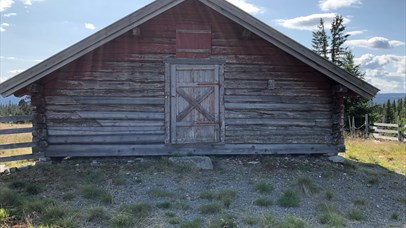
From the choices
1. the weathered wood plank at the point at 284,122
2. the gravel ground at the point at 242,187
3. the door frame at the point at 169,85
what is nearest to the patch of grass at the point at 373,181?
the gravel ground at the point at 242,187

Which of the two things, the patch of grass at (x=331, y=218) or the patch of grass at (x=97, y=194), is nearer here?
the patch of grass at (x=331, y=218)

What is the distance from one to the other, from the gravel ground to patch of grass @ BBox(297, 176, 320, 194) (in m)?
0.02

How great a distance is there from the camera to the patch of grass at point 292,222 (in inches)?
216

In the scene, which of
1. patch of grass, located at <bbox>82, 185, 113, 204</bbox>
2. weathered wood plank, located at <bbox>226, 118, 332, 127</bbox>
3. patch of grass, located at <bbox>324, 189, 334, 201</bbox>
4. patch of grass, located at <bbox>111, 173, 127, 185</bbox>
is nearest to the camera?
patch of grass, located at <bbox>82, 185, 113, 204</bbox>

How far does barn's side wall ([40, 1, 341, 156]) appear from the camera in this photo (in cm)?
948

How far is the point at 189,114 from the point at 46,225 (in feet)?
17.0

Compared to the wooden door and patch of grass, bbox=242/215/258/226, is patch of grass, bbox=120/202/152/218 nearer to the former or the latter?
patch of grass, bbox=242/215/258/226

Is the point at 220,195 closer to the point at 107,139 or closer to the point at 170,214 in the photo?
the point at 170,214

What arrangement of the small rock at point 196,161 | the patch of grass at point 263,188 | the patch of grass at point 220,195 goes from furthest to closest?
1. the small rock at point 196,161
2. the patch of grass at point 263,188
3. the patch of grass at point 220,195

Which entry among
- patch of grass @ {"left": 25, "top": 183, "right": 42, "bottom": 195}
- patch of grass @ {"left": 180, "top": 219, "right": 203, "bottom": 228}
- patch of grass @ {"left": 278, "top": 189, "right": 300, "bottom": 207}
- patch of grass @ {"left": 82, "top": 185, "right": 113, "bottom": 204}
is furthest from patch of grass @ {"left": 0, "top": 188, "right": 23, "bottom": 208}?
patch of grass @ {"left": 278, "top": 189, "right": 300, "bottom": 207}

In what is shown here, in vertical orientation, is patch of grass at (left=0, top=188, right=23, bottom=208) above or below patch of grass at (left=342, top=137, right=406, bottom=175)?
above

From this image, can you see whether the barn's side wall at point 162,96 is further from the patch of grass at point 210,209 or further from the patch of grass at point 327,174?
the patch of grass at point 210,209

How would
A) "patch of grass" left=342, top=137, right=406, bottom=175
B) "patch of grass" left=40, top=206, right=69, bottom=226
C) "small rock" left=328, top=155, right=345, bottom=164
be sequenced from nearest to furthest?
"patch of grass" left=40, top=206, right=69, bottom=226
"small rock" left=328, top=155, right=345, bottom=164
"patch of grass" left=342, top=137, right=406, bottom=175

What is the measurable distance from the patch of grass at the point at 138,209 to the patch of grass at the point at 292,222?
2295 millimetres
